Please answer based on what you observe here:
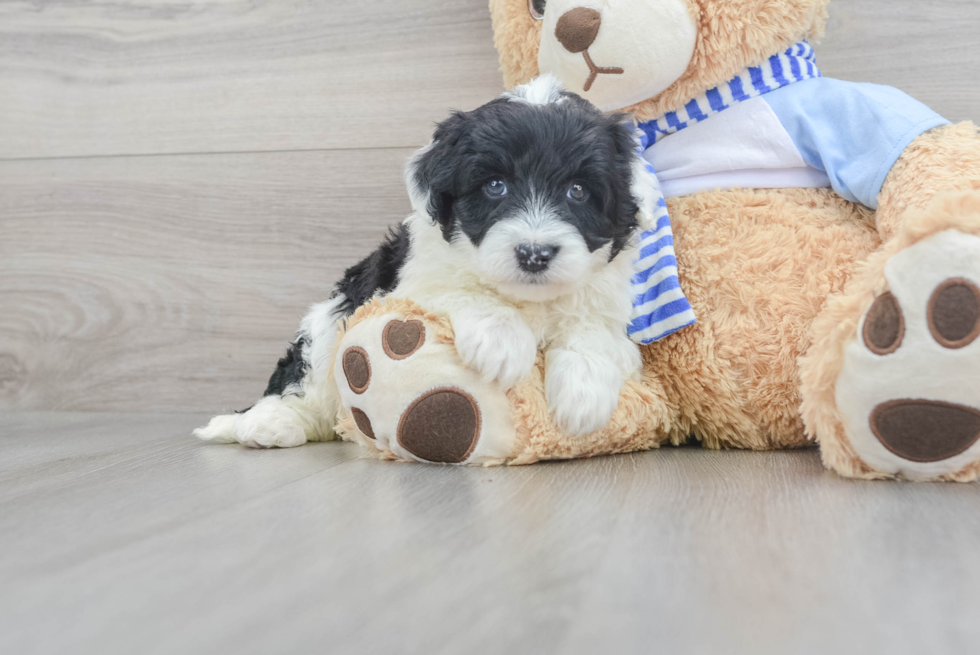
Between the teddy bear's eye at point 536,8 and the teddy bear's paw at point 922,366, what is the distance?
33.0 inches

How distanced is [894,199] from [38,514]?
1.34 metres

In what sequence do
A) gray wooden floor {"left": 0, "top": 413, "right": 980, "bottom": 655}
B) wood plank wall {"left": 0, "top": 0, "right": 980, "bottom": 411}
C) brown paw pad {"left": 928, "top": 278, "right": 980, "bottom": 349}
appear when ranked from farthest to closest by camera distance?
wood plank wall {"left": 0, "top": 0, "right": 980, "bottom": 411} < brown paw pad {"left": 928, "top": 278, "right": 980, "bottom": 349} < gray wooden floor {"left": 0, "top": 413, "right": 980, "bottom": 655}

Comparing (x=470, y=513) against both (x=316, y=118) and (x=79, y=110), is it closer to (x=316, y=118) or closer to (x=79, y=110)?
(x=316, y=118)

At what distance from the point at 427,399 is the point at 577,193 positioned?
0.40m

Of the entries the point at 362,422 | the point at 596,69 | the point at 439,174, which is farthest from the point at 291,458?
the point at 596,69

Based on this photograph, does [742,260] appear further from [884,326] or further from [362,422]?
[362,422]

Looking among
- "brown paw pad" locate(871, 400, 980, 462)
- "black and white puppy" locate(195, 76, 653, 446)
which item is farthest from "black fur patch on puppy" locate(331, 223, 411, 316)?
"brown paw pad" locate(871, 400, 980, 462)

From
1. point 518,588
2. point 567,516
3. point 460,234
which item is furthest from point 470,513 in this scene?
point 460,234

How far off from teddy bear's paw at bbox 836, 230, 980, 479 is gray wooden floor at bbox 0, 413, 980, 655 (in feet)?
0.17

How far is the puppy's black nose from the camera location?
1.15 m

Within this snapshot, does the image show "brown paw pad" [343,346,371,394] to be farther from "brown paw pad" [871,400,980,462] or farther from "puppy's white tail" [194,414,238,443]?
"brown paw pad" [871,400,980,462]

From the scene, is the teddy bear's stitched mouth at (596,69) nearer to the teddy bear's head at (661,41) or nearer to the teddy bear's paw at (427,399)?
the teddy bear's head at (661,41)

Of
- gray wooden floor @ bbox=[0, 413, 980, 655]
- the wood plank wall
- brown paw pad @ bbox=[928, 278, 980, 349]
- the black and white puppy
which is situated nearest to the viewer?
gray wooden floor @ bbox=[0, 413, 980, 655]

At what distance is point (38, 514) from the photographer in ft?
3.28
